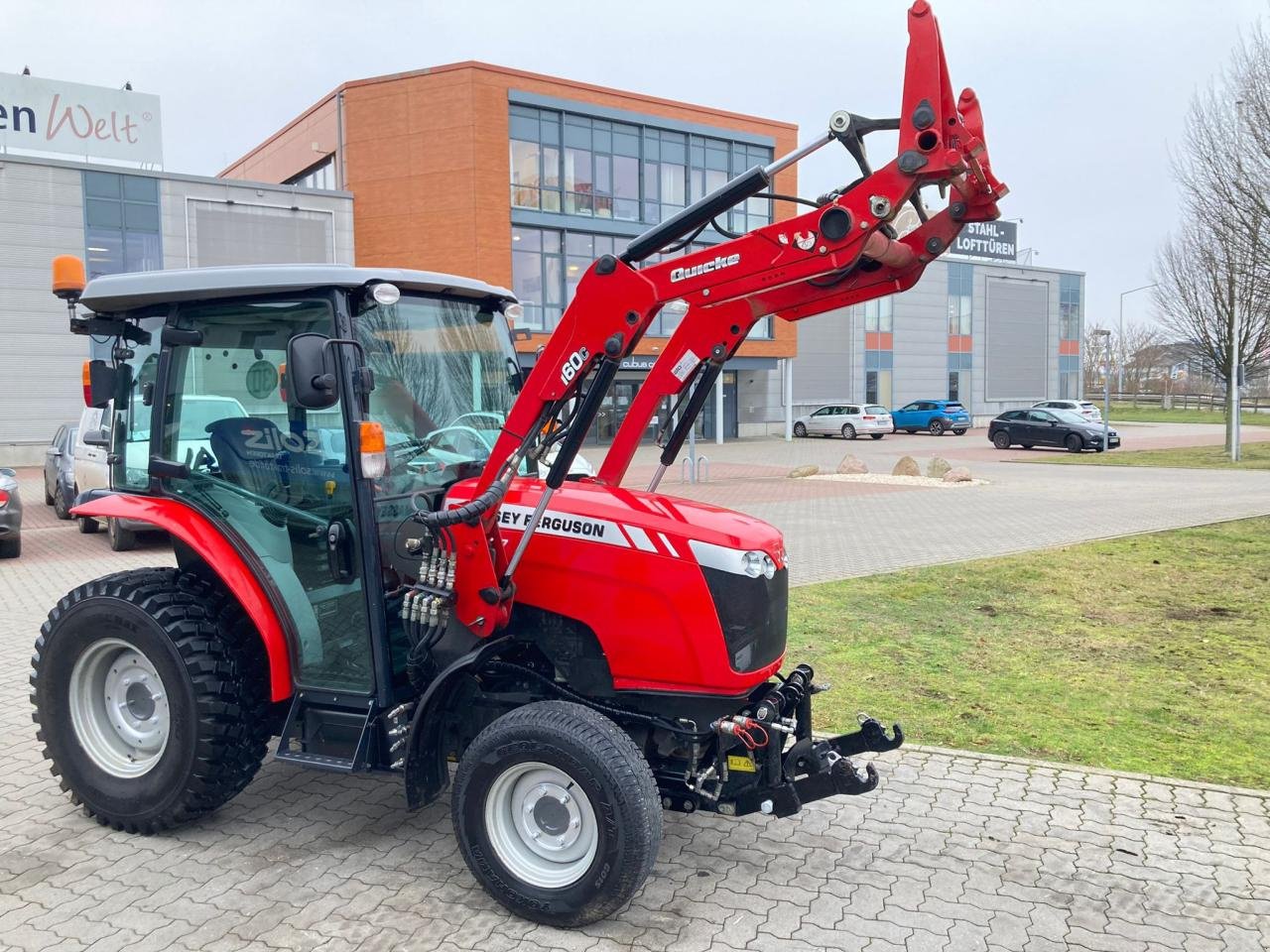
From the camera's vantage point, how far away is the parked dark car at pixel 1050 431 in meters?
31.1

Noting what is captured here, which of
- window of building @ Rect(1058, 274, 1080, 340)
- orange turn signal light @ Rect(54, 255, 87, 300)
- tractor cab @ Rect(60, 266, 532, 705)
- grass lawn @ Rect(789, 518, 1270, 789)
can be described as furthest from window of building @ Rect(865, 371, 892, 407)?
orange turn signal light @ Rect(54, 255, 87, 300)

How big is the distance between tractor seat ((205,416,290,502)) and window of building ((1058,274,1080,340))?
59623mm

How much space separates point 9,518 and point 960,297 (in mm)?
49239

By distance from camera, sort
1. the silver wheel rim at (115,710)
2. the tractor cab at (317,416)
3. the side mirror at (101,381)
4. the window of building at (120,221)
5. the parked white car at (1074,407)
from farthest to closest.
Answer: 1. the parked white car at (1074,407)
2. the window of building at (120,221)
3. the side mirror at (101,381)
4. the silver wheel rim at (115,710)
5. the tractor cab at (317,416)

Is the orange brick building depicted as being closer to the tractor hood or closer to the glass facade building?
the glass facade building

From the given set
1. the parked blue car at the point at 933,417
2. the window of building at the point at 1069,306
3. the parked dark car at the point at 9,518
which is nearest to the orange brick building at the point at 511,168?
the parked blue car at the point at 933,417

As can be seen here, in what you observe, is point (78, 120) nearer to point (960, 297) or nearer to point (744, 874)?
point (744, 874)

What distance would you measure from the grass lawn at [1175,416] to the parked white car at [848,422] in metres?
19.9

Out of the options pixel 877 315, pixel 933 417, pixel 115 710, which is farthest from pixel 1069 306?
pixel 115 710

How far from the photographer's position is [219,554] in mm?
4082

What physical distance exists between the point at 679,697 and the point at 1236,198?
701 inches

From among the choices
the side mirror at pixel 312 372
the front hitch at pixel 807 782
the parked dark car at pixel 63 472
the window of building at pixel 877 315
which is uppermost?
the window of building at pixel 877 315

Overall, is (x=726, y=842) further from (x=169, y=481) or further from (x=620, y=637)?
(x=169, y=481)

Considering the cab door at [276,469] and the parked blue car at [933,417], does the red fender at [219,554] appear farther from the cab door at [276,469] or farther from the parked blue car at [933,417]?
the parked blue car at [933,417]
